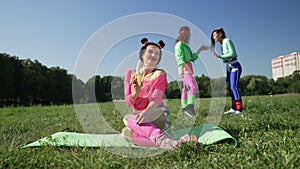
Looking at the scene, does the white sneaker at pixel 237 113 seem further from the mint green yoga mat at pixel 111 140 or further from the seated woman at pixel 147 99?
the seated woman at pixel 147 99

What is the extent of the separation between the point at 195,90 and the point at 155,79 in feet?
7.60

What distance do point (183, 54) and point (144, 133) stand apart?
272 cm

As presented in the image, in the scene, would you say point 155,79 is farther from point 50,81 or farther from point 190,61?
point 50,81

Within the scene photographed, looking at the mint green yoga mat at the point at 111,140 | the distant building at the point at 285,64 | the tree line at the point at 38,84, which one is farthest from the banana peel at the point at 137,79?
the distant building at the point at 285,64

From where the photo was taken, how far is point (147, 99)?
341cm

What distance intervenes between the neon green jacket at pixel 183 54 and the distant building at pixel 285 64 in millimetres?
64665

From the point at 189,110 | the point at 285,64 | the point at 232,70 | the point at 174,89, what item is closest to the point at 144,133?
the point at 174,89

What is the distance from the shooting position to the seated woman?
3.12 meters

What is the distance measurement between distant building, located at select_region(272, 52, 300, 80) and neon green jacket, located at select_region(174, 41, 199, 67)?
6466 cm

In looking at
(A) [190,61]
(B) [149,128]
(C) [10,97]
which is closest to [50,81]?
(C) [10,97]

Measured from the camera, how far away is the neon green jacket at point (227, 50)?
19.2ft

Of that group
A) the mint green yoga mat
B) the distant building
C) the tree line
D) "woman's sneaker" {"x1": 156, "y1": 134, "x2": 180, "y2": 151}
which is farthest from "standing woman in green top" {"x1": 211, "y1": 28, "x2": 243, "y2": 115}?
the distant building

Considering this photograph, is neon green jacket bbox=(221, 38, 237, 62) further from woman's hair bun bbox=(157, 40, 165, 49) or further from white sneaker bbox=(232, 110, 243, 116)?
woman's hair bun bbox=(157, 40, 165, 49)

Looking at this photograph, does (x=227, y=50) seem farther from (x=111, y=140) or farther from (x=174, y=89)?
(x=111, y=140)
